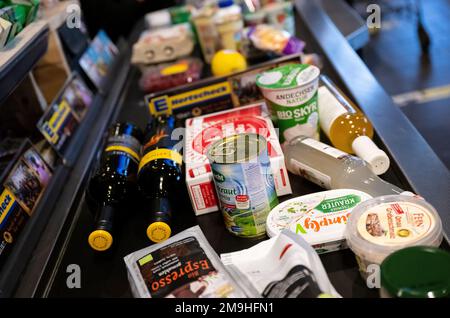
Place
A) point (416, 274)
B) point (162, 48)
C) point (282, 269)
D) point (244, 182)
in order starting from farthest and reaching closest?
point (162, 48), point (244, 182), point (282, 269), point (416, 274)

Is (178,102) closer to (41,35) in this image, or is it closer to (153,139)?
(153,139)

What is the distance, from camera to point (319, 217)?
4.20ft

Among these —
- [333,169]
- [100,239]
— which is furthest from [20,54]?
[333,169]

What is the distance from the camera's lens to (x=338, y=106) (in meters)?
1.69

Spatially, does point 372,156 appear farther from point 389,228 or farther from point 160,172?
point 160,172

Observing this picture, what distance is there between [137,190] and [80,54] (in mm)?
1354

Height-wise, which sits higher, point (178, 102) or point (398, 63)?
point (178, 102)

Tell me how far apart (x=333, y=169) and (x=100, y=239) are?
669 millimetres

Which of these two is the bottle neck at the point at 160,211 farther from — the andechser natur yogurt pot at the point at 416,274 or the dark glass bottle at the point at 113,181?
the andechser natur yogurt pot at the point at 416,274

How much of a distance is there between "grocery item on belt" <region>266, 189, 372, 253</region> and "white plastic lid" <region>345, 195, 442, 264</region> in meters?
0.10

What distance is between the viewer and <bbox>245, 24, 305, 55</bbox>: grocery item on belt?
242cm

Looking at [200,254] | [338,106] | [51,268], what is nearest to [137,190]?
[51,268]

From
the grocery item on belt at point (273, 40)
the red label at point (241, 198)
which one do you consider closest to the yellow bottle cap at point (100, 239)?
the red label at point (241, 198)

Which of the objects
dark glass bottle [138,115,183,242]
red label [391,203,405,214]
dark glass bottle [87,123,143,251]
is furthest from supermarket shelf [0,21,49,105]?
red label [391,203,405,214]
